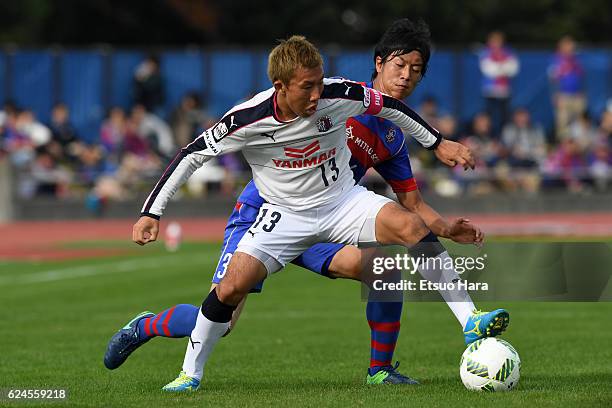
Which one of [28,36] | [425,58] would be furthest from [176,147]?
[425,58]

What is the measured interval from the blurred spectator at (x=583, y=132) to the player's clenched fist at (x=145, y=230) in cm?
2107

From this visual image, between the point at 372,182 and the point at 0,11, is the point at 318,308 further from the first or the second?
the point at 0,11

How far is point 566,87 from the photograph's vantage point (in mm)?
29078

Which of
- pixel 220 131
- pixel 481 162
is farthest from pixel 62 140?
pixel 220 131

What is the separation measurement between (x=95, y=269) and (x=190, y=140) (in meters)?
8.23

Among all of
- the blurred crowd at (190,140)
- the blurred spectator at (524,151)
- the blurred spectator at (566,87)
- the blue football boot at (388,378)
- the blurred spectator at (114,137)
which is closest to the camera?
the blue football boot at (388,378)

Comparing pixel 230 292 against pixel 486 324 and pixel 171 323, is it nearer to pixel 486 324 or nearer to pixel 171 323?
pixel 171 323

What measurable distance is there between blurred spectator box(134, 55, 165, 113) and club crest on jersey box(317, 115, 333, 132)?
21.0 metres

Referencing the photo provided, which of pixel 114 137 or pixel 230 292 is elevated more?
pixel 114 137

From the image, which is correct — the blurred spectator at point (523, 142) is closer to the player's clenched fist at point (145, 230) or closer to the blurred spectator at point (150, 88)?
the blurred spectator at point (150, 88)

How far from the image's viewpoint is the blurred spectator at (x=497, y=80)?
28.4 m

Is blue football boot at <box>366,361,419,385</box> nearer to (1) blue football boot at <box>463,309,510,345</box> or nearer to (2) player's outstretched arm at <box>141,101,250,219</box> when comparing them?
(1) blue football boot at <box>463,309,510,345</box>

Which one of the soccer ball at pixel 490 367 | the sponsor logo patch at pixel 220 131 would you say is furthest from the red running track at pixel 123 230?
the sponsor logo patch at pixel 220 131

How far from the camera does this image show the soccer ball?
794cm
